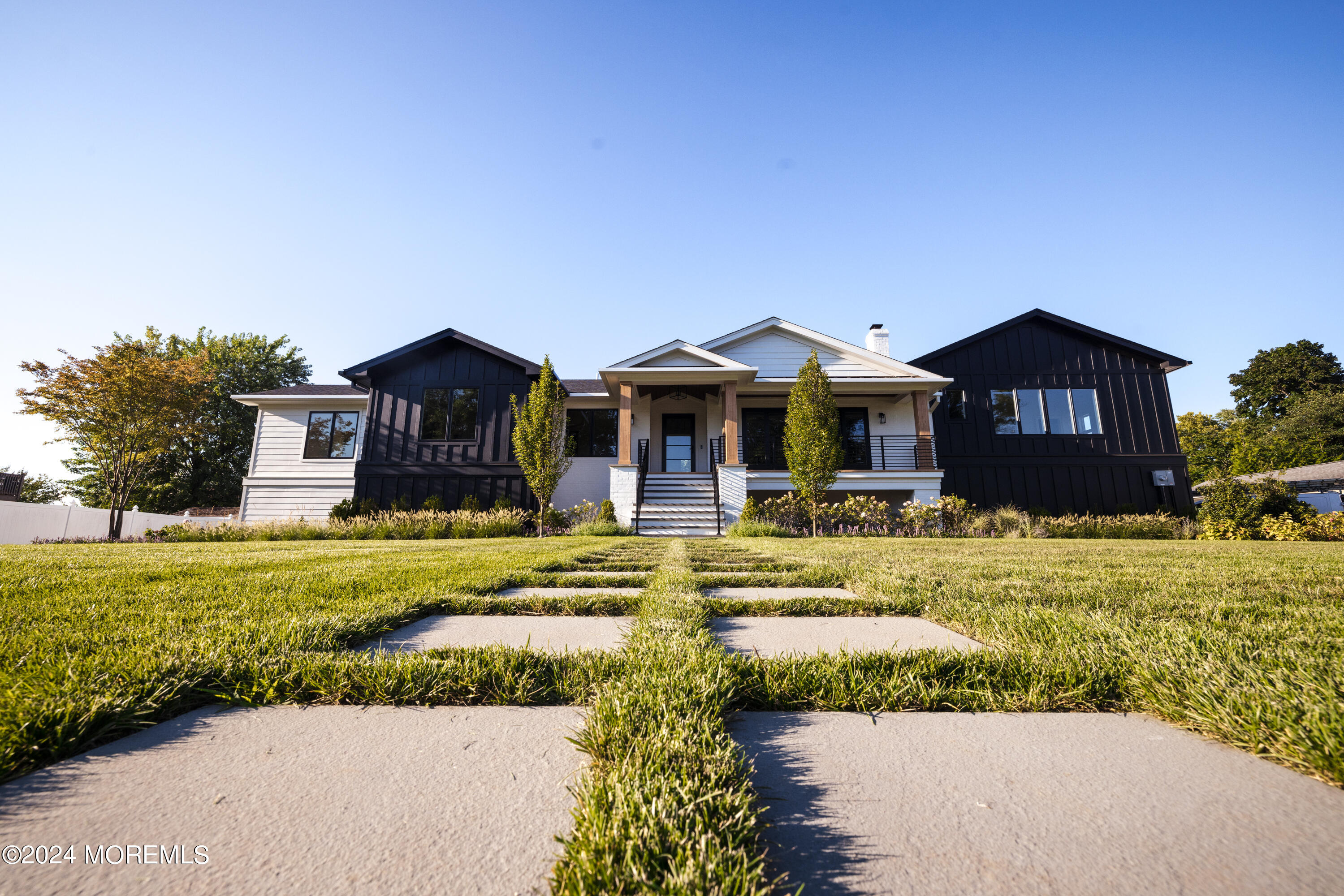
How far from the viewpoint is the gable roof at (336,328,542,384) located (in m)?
13.7

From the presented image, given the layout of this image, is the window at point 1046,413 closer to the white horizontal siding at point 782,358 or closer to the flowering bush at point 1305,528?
the white horizontal siding at point 782,358

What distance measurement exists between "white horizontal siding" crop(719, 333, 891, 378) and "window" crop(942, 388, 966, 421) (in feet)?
8.52

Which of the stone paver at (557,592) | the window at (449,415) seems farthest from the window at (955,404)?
the stone paver at (557,592)

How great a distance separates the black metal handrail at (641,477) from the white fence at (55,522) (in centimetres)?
1201

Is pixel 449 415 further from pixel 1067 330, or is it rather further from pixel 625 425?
pixel 1067 330

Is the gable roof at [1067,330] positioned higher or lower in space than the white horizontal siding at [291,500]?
higher

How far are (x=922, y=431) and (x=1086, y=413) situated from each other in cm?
549

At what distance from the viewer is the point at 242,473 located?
25812 millimetres

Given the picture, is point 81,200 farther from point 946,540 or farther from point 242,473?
point 946,540

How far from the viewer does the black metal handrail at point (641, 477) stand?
11.2m

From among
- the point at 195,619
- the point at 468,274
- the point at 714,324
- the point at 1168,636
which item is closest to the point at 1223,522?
the point at 714,324

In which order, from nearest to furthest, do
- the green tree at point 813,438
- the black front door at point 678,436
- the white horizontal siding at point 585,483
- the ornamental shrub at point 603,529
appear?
the ornamental shrub at point 603,529 → the green tree at point 813,438 → the white horizontal siding at point 585,483 → the black front door at point 678,436

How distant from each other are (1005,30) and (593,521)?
44.7 ft

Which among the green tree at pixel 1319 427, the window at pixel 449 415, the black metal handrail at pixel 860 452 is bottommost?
the black metal handrail at pixel 860 452
